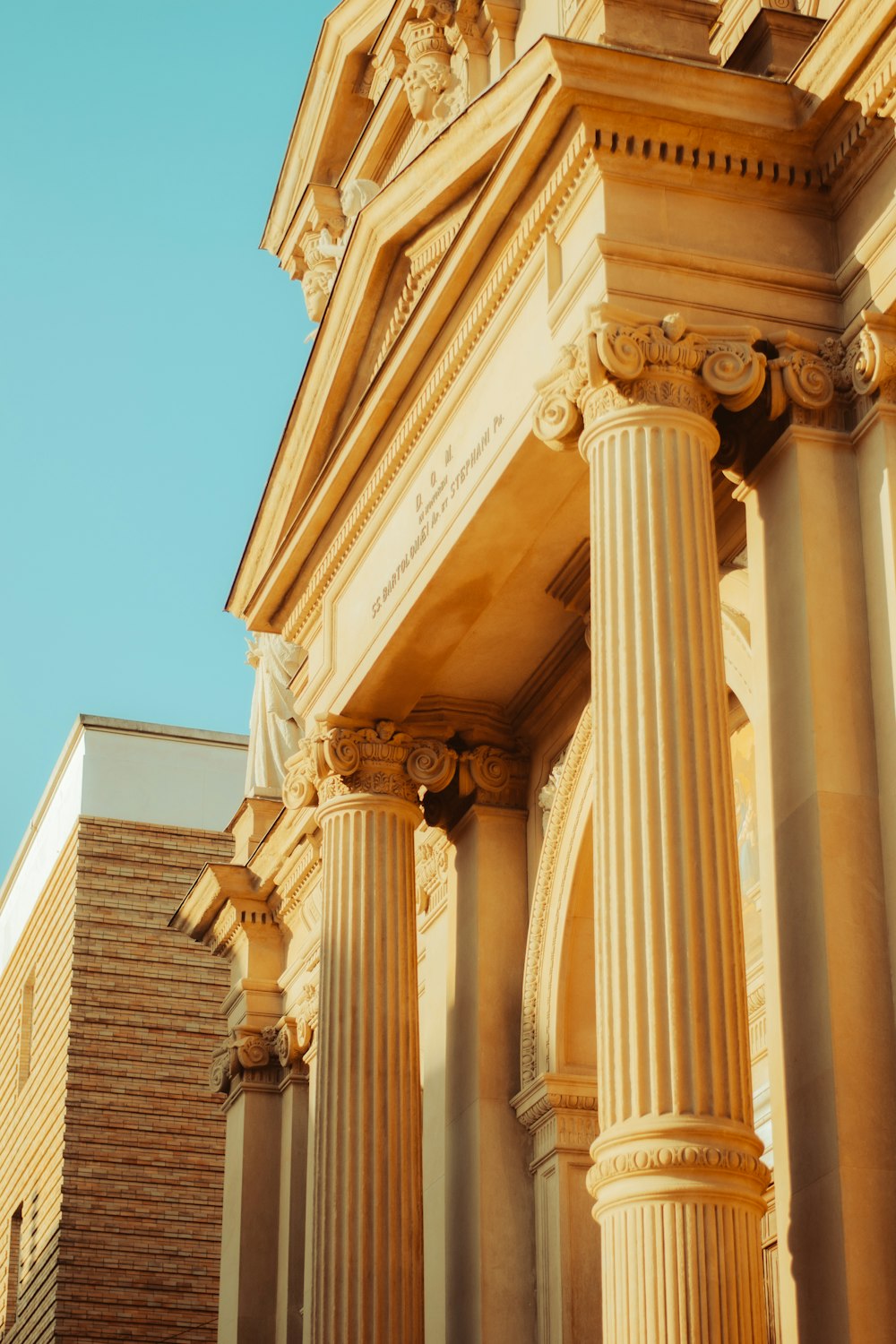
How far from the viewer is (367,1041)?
52.1 ft

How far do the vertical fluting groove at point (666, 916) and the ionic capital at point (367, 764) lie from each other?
4572 mm

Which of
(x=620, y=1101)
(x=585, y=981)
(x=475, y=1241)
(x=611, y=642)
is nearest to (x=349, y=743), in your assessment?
(x=585, y=981)

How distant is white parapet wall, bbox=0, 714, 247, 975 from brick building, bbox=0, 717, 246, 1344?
3 centimetres

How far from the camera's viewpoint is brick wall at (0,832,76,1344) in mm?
30578

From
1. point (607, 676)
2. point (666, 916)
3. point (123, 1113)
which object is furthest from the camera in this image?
point (123, 1113)

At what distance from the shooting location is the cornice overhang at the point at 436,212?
12.8 metres

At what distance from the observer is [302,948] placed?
22375 millimetres

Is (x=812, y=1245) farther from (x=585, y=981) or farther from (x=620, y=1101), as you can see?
(x=585, y=981)

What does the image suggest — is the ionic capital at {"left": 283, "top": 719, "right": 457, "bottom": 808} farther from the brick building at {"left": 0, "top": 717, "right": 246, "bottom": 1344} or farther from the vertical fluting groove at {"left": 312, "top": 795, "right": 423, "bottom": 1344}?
the brick building at {"left": 0, "top": 717, "right": 246, "bottom": 1344}

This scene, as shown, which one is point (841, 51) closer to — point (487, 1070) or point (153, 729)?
point (487, 1070)

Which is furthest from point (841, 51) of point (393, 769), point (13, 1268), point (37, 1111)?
point (13, 1268)

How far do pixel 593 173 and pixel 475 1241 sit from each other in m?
7.48

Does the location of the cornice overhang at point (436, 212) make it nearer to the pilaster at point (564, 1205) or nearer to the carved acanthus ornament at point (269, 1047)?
the pilaster at point (564, 1205)

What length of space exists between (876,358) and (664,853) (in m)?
2.94
